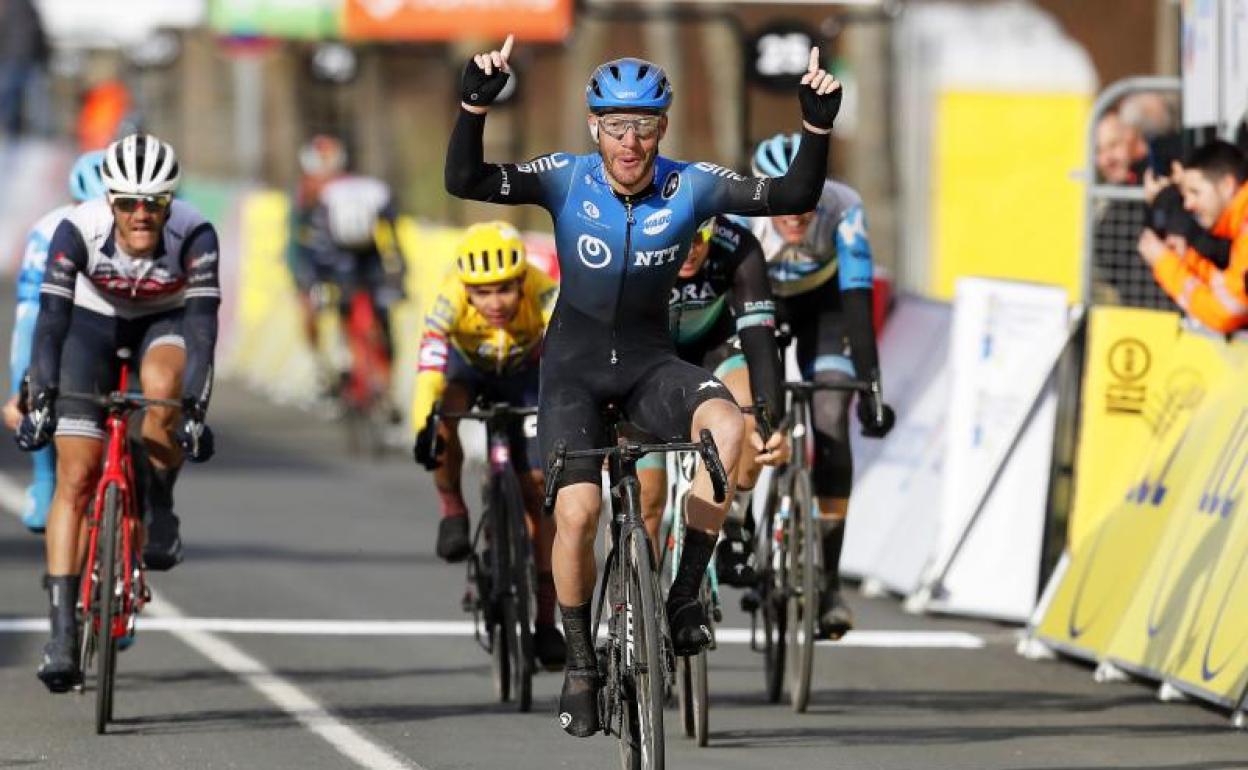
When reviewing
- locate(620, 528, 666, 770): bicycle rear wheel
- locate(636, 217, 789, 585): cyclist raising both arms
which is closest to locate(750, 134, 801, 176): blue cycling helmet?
locate(636, 217, 789, 585): cyclist raising both arms

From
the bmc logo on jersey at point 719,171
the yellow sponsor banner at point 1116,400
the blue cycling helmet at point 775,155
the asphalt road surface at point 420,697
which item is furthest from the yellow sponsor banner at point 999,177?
the bmc logo on jersey at point 719,171

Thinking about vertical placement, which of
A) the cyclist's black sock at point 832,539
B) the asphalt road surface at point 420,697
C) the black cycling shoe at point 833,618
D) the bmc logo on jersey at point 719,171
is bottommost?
the asphalt road surface at point 420,697

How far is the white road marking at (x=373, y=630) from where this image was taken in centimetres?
1409

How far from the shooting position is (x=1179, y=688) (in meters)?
12.3

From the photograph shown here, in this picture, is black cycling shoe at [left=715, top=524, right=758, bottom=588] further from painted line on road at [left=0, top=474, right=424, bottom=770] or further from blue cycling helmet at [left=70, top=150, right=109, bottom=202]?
blue cycling helmet at [left=70, top=150, right=109, bottom=202]

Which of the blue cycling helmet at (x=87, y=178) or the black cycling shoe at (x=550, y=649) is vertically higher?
the blue cycling helmet at (x=87, y=178)

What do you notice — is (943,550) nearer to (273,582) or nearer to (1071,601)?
(1071,601)

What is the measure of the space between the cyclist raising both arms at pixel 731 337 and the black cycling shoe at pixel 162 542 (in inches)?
77.0

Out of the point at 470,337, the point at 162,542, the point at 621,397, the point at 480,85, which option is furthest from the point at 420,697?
the point at 480,85

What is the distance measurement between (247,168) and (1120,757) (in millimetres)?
33281

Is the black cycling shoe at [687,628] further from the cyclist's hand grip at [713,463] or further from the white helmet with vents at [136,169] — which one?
the white helmet with vents at [136,169]

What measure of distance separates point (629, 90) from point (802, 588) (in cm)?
287

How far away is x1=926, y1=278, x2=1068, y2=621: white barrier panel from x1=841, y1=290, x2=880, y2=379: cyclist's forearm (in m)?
2.06

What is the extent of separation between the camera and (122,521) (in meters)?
11.7
